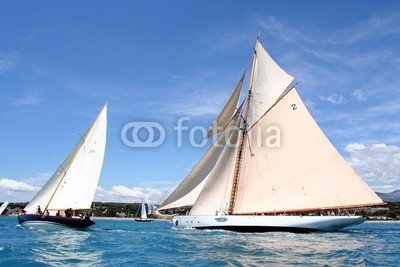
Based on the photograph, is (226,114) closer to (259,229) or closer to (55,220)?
(259,229)

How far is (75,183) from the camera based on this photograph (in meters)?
53.8

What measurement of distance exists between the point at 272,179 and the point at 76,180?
940 inches

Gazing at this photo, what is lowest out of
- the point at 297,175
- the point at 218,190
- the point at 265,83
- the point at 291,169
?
the point at 218,190

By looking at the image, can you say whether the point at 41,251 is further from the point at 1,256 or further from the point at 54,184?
the point at 54,184

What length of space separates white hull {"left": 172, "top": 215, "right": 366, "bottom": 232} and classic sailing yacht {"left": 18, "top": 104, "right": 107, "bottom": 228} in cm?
1389

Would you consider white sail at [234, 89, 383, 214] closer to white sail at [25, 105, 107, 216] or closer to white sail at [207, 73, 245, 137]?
white sail at [207, 73, 245, 137]

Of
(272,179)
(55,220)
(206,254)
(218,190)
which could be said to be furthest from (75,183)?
(206,254)

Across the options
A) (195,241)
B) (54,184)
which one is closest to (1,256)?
(195,241)

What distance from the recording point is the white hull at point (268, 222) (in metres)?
46.0

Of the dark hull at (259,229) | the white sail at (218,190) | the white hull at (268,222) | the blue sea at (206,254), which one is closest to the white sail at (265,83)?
the white sail at (218,190)

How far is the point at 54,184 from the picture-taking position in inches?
2127

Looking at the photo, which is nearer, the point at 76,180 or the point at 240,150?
the point at 240,150

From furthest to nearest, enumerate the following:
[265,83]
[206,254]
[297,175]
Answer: [265,83]
[297,175]
[206,254]

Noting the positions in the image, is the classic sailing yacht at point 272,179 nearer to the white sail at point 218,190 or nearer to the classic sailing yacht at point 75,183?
the white sail at point 218,190
